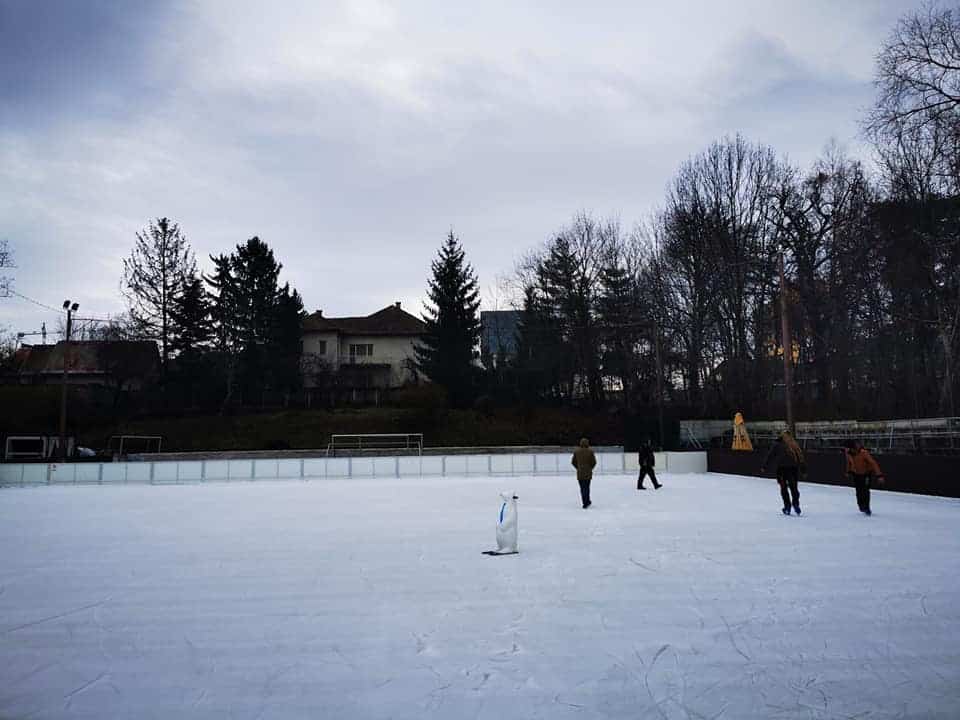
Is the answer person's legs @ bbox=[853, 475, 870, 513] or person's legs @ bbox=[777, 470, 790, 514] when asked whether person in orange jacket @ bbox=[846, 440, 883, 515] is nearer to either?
person's legs @ bbox=[853, 475, 870, 513]

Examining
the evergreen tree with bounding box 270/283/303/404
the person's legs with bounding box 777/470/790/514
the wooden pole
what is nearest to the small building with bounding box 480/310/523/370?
the evergreen tree with bounding box 270/283/303/404

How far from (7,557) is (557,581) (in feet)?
26.9

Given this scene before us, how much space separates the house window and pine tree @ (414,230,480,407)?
11.3 meters

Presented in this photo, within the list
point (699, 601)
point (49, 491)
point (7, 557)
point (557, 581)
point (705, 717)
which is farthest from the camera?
point (49, 491)

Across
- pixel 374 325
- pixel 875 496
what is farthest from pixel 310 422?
pixel 875 496

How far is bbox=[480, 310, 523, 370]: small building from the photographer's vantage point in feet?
181

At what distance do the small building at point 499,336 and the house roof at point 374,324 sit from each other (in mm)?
6208

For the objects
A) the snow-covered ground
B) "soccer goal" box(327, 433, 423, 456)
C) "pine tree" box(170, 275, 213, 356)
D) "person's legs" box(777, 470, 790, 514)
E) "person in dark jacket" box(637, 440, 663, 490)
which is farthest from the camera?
"pine tree" box(170, 275, 213, 356)

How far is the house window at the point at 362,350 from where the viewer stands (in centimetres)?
6472

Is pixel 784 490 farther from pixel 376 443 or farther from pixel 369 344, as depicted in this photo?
pixel 369 344

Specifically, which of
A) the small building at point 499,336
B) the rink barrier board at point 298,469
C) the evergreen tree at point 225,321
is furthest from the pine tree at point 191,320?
the rink barrier board at point 298,469

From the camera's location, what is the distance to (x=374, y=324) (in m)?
66.4

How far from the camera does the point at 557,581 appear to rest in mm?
8008

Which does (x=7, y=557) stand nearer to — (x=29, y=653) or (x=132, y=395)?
(x=29, y=653)
